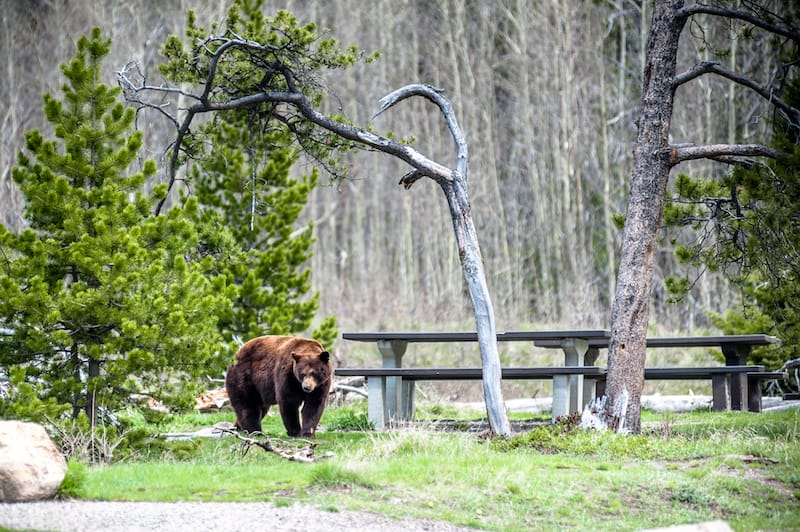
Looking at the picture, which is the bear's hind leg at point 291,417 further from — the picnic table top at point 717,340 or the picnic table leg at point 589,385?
the picnic table top at point 717,340

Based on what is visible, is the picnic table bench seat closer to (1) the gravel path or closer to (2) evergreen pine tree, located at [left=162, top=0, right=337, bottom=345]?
(2) evergreen pine tree, located at [left=162, top=0, right=337, bottom=345]

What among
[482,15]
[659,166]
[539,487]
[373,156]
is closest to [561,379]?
[659,166]

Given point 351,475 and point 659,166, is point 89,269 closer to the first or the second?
point 351,475

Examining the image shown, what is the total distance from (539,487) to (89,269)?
4.71m

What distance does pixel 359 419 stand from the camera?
1356 cm

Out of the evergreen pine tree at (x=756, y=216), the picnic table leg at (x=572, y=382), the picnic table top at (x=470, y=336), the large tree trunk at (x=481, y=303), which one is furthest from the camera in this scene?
the picnic table top at (x=470, y=336)

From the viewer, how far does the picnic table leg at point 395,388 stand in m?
13.1

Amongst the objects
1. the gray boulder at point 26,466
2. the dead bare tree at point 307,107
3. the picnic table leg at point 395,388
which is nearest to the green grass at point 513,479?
the gray boulder at point 26,466

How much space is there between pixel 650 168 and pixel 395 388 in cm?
442

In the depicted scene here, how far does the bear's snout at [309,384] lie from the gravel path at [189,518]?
3.73 m

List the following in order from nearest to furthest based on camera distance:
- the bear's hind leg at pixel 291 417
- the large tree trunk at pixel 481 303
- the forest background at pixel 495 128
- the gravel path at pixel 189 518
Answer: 1. the gravel path at pixel 189 518
2. the large tree trunk at pixel 481 303
3. the bear's hind leg at pixel 291 417
4. the forest background at pixel 495 128

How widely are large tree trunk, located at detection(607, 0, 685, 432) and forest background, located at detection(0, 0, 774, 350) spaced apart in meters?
10.8

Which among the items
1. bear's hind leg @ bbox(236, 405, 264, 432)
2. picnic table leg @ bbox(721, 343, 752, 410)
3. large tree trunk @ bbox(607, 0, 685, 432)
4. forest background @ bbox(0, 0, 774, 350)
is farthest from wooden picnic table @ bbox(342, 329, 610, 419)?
forest background @ bbox(0, 0, 774, 350)

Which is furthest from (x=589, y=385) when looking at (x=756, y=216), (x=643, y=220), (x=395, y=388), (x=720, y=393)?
(x=756, y=216)
